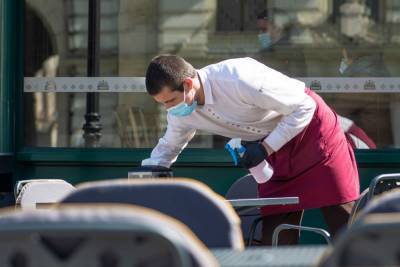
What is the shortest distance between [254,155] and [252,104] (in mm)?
273

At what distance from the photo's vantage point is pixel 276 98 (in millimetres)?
4531

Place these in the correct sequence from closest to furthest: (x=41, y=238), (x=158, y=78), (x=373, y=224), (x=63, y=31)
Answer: (x=373, y=224)
(x=41, y=238)
(x=158, y=78)
(x=63, y=31)

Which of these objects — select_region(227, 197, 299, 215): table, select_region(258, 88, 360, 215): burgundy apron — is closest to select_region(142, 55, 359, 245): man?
select_region(258, 88, 360, 215): burgundy apron

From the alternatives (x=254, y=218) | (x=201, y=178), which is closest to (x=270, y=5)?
(x=201, y=178)

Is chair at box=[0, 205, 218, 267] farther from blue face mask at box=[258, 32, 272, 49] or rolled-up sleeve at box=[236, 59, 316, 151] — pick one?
blue face mask at box=[258, 32, 272, 49]

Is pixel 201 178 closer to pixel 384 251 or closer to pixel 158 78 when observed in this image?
pixel 158 78

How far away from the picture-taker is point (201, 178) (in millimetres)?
7176

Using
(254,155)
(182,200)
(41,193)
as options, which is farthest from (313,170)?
(182,200)

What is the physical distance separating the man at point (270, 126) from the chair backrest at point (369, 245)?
241 centimetres

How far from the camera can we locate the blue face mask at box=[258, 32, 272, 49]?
7258 mm

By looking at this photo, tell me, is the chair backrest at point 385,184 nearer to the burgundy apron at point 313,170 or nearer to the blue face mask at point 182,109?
the burgundy apron at point 313,170

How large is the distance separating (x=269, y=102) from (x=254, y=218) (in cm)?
111

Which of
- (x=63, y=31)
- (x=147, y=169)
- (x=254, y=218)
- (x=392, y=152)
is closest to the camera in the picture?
(x=147, y=169)

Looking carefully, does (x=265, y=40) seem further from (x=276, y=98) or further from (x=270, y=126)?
(x=276, y=98)
